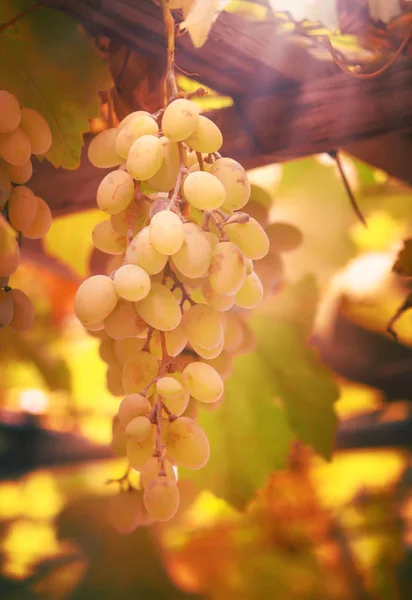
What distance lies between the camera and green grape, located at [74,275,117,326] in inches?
11.0

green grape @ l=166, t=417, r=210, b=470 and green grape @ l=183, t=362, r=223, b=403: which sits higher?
green grape @ l=183, t=362, r=223, b=403

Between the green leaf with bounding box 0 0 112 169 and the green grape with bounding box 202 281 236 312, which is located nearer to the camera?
the green grape with bounding box 202 281 236 312

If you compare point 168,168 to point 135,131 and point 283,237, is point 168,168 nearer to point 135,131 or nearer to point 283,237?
point 135,131

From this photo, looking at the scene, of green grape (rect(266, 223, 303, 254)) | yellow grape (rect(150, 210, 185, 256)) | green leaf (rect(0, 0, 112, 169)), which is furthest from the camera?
green grape (rect(266, 223, 303, 254))

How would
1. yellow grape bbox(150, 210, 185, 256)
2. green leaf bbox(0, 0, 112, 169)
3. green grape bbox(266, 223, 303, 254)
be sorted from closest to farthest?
1. yellow grape bbox(150, 210, 185, 256)
2. green leaf bbox(0, 0, 112, 169)
3. green grape bbox(266, 223, 303, 254)

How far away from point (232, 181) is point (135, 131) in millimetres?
62

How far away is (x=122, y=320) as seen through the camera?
30cm

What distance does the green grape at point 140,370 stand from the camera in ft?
1.09

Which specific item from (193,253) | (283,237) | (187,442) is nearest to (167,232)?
(193,253)

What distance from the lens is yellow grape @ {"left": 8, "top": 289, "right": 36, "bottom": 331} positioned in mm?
355

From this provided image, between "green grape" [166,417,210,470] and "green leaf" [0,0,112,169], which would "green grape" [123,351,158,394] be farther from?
"green leaf" [0,0,112,169]

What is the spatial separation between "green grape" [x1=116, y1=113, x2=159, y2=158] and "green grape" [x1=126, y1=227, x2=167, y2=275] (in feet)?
0.20

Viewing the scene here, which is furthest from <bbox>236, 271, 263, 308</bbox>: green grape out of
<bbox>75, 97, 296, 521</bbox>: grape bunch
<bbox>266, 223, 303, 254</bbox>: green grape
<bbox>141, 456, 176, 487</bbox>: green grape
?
<bbox>266, 223, 303, 254</bbox>: green grape

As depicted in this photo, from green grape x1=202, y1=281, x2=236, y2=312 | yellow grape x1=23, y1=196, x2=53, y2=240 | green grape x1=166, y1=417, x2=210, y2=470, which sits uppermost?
green grape x1=202, y1=281, x2=236, y2=312
